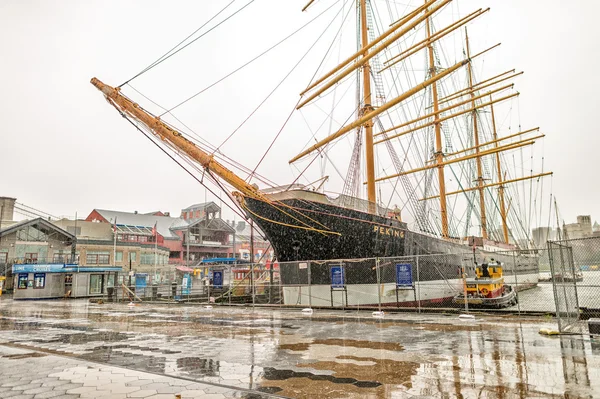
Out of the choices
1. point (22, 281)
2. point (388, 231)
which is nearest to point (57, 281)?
point (22, 281)

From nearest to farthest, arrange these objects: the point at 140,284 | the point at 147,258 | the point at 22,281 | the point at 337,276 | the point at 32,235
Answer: the point at 337,276 < the point at 22,281 < the point at 140,284 < the point at 32,235 < the point at 147,258

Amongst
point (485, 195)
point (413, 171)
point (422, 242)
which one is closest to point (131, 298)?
point (422, 242)

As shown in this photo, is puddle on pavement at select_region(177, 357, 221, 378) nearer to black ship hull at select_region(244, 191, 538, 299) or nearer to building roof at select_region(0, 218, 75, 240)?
black ship hull at select_region(244, 191, 538, 299)

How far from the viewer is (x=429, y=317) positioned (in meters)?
13.6

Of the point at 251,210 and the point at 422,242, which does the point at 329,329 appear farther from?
the point at 422,242

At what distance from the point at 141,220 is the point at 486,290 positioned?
55716 millimetres

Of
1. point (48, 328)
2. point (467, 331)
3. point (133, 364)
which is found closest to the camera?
point (133, 364)

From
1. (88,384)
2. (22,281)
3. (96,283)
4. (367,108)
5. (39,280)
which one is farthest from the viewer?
(96,283)

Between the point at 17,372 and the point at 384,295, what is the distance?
676 inches

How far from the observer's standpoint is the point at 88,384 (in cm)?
571

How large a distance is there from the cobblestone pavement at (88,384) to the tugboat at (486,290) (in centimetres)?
1540

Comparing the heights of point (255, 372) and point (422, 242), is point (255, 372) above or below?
below

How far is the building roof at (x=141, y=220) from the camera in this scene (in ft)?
199

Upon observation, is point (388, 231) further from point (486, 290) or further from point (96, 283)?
point (96, 283)
